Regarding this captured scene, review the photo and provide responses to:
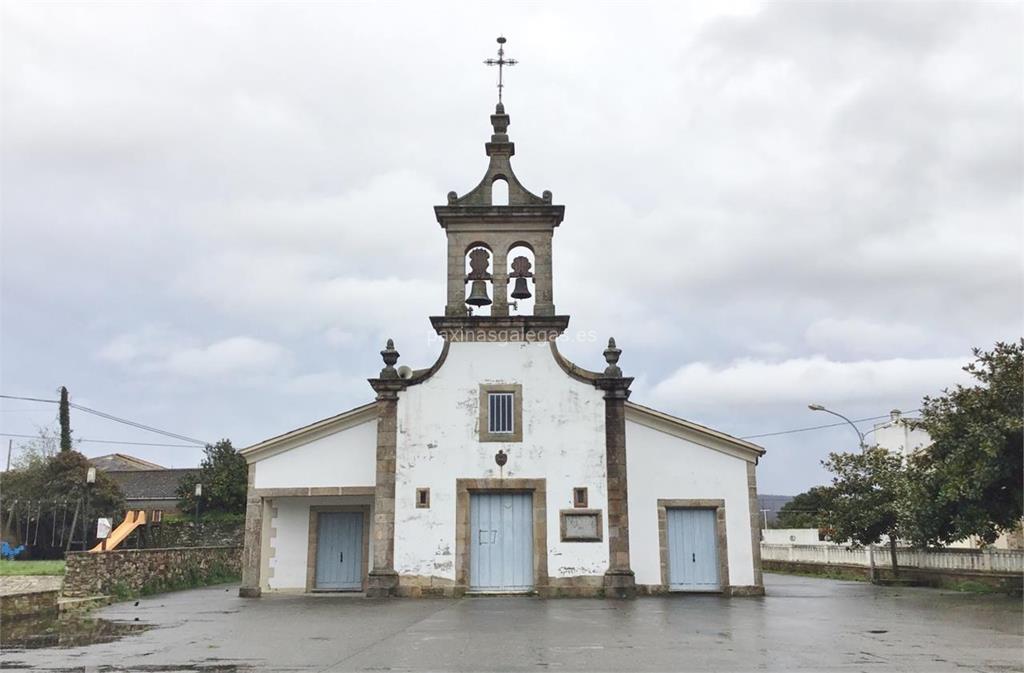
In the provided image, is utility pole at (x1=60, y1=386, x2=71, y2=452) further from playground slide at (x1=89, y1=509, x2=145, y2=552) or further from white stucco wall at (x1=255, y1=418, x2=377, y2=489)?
white stucco wall at (x1=255, y1=418, x2=377, y2=489)

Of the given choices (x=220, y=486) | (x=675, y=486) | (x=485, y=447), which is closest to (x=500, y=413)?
(x=485, y=447)

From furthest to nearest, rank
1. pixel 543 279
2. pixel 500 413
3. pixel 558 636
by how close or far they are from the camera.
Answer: pixel 543 279
pixel 500 413
pixel 558 636

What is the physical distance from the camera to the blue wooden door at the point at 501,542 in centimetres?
1794

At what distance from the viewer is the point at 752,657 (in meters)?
8.98

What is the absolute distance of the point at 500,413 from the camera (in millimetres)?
18453

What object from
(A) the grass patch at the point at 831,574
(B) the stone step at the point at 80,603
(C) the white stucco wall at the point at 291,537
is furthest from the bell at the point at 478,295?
(A) the grass patch at the point at 831,574

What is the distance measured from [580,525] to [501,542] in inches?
67.2

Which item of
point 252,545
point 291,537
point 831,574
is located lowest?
point 831,574

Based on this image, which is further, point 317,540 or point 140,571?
point 140,571

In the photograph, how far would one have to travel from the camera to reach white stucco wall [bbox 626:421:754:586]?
18562mm

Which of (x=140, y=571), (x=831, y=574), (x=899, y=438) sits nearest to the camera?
(x=140, y=571)

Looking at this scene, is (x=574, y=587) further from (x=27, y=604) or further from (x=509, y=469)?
(x=27, y=604)

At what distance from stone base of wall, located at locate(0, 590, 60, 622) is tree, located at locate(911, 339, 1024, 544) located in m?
16.9

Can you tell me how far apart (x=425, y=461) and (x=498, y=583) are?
2.95 metres
